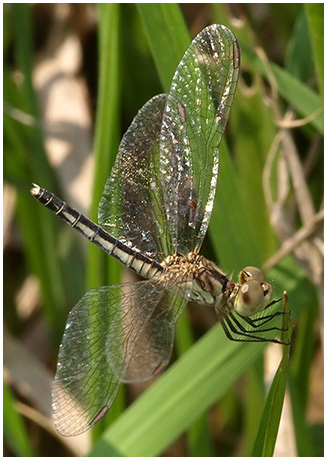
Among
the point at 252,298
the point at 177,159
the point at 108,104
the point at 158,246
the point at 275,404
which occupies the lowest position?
the point at 275,404

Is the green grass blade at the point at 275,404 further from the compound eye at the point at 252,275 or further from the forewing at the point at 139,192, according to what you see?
the forewing at the point at 139,192

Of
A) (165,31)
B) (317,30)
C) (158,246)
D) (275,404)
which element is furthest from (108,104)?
(275,404)

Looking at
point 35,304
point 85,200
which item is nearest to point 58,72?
point 85,200

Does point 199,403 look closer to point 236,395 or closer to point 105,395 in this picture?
point 105,395

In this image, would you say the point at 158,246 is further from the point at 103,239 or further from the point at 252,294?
the point at 252,294

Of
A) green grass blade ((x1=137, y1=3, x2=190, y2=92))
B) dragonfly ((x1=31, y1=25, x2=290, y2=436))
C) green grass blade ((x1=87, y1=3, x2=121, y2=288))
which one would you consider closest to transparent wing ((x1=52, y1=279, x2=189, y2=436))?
dragonfly ((x1=31, y1=25, x2=290, y2=436))

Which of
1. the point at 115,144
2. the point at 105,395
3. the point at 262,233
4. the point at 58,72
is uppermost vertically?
the point at 58,72
